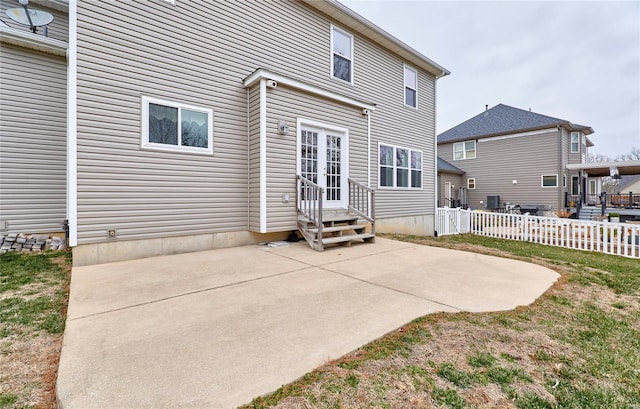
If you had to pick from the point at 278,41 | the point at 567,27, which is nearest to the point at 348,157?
the point at 278,41

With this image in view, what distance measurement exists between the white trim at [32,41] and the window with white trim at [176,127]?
2967 millimetres

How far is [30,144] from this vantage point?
6254mm

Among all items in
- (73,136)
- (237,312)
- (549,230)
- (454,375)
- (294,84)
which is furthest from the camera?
(549,230)

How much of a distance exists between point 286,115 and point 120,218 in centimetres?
362

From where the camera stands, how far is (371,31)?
28.5 feet

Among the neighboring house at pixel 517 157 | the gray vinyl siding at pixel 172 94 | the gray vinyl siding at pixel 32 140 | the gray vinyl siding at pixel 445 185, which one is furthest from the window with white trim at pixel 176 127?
the neighboring house at pixel 517 157

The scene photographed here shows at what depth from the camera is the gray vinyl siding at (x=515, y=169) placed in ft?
55.5

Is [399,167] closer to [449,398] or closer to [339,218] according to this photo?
[339,218]

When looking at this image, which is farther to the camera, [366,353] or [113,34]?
[113,34]

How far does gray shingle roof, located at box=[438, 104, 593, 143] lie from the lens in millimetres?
17031

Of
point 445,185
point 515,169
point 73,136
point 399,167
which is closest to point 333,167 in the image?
point 399,167

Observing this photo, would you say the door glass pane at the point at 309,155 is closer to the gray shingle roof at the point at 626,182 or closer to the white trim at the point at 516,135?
the white trim at the point at 516,135

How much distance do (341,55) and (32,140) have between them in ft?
25.3

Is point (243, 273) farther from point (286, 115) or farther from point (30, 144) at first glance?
point (30, 144)
